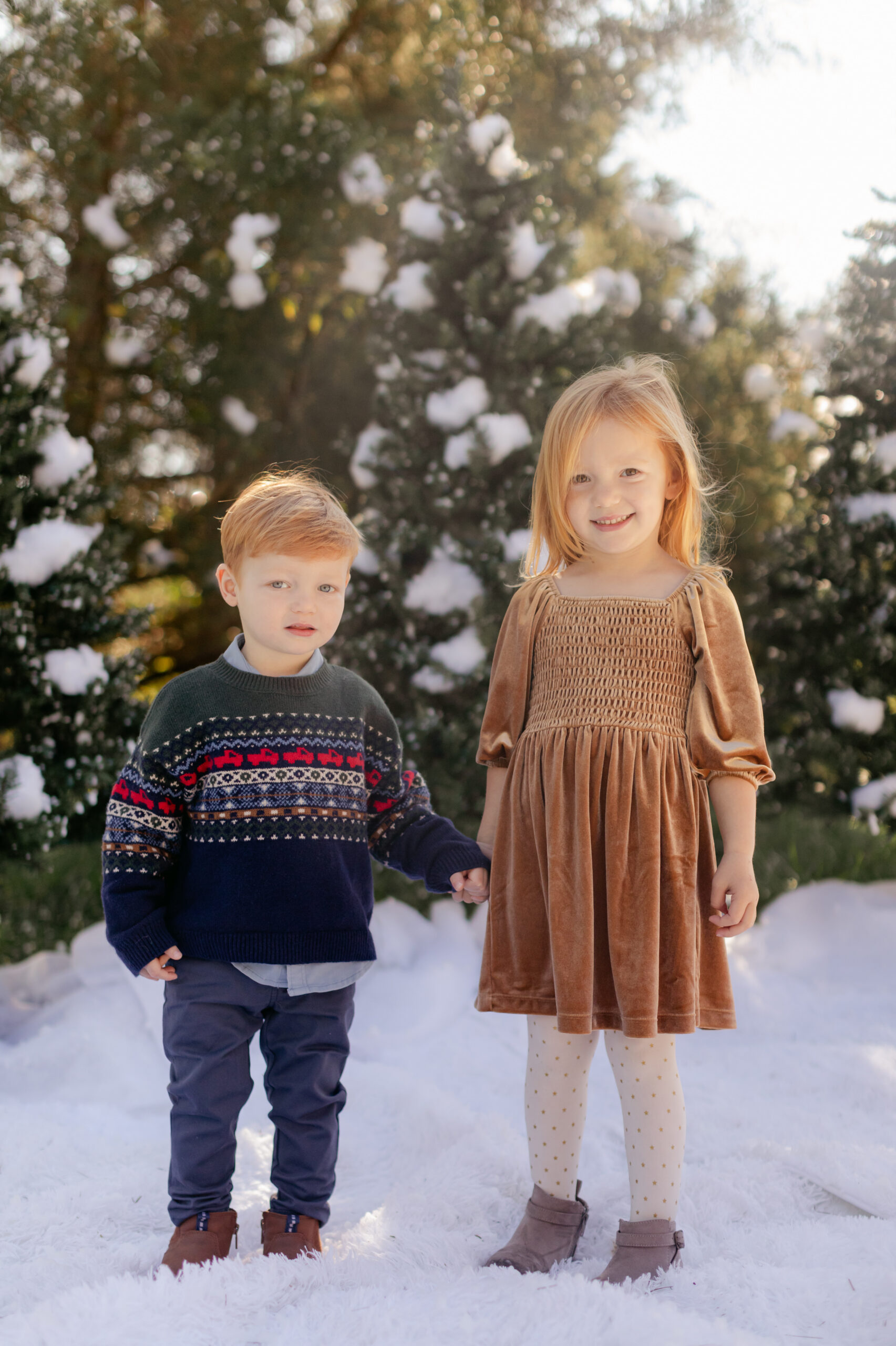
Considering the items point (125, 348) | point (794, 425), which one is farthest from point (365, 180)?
point (794, 425)

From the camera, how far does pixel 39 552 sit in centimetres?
307

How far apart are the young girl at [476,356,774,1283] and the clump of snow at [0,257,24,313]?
1989 millimetres

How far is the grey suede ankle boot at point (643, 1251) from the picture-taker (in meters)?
1.72

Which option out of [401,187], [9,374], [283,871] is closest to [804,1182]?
[283,871]

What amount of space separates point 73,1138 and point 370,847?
91 cm

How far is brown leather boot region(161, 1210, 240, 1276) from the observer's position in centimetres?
174

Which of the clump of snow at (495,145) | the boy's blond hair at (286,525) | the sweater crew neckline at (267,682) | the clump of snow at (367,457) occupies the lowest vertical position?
the sweater crew neckline at (267,682)

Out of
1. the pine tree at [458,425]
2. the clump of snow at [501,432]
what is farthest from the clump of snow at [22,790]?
the clump of snow at [501,432]

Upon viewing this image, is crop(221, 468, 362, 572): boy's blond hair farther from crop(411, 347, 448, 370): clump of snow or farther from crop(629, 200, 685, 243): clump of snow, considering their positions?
crop(629, 200, 685, 243): clump of snow

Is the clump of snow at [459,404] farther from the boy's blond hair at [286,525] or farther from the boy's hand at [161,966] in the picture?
the boy's hand at [161,966]

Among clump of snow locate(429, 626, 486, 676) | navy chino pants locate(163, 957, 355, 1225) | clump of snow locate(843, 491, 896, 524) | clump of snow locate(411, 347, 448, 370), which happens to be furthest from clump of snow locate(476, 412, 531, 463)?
navy chino pants locate(163, 957, 355, 1225)

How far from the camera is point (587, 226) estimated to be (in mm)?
4281

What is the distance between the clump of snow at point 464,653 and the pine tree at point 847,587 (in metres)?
1.23

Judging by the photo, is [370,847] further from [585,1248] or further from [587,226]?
[587,226]
